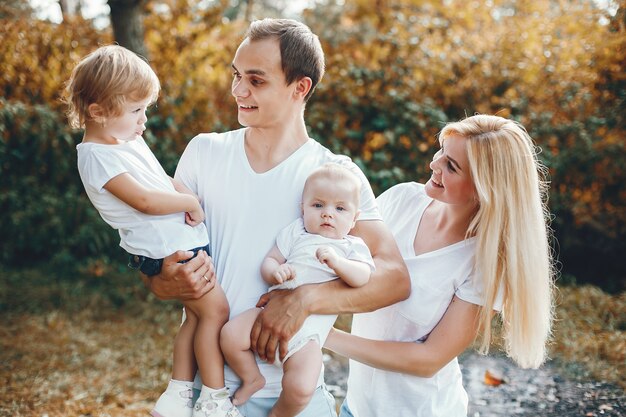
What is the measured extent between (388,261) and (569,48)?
5.44 meters

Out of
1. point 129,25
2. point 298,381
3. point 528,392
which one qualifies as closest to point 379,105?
point 129,25

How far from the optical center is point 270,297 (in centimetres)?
223

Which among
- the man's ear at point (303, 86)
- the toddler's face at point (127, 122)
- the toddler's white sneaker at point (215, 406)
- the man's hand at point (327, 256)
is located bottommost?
the toddler's white sneaker at point (215, 406)

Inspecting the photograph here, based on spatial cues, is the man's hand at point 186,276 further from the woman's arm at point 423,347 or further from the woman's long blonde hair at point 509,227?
the woman's long blonde hair at point 509,227

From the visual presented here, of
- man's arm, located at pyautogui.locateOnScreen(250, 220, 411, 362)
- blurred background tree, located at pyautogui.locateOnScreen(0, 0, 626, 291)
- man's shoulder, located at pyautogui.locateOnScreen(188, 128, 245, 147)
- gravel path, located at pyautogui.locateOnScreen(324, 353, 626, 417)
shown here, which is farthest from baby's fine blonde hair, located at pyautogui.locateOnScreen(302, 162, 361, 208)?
blurred background tree, located at pyautogui.locateOnScreen(0, 0, 626, 291)

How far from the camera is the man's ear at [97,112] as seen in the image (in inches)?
89.0

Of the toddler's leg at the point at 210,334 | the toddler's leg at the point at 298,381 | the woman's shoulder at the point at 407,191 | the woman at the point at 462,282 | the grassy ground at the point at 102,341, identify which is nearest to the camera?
the toddler's leg at the point at 298,381

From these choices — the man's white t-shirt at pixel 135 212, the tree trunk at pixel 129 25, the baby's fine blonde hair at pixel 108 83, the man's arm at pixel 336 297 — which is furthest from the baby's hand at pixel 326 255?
the tree trunk at pixel 129 25

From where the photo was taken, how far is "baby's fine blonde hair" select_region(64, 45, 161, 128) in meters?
2.25

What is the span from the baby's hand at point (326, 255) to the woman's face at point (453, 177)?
0.47 m

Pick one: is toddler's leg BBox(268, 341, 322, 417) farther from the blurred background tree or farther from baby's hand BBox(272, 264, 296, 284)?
the blurred background tree

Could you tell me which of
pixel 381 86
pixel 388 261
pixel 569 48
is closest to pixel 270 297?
pixel 388 261

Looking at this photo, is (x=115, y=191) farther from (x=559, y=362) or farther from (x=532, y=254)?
(x=559, y=362)

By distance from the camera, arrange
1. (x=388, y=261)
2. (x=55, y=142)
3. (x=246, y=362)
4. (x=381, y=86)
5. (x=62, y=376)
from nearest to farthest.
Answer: (x=246, y=362) < (x=388, y=261) < (x=62, y=376) < (x=55, y=142) < (x=381, y=86)
